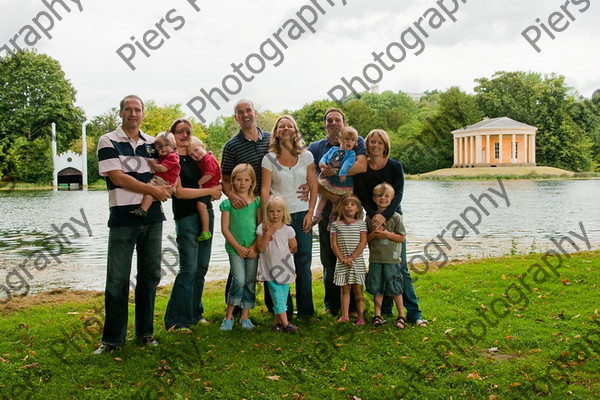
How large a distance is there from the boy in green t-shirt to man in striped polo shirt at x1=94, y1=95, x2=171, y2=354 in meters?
2.12

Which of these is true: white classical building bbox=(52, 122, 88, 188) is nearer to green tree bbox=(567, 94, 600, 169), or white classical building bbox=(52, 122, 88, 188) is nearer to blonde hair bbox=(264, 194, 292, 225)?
blonde hair bbox=(264, 194, 292, 225)

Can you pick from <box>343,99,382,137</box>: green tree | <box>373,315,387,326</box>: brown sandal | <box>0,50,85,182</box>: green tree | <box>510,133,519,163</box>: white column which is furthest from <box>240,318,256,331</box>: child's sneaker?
<box>510,133,519,163</box>: white column

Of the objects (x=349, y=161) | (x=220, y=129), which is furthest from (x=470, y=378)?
(x=220, y=129)

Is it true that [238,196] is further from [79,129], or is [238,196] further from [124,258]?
[79,129]

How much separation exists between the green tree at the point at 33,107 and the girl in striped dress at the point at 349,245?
4738 cm

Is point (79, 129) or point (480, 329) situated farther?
point (79, 129)

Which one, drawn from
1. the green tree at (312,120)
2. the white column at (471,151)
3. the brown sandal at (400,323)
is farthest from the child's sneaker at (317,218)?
the white column at (471,151)

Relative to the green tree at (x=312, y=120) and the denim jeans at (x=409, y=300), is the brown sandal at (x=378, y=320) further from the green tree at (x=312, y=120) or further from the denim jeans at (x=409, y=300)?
the green tree at (x=312, y=120)

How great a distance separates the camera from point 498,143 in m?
64.9

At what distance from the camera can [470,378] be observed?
412cm

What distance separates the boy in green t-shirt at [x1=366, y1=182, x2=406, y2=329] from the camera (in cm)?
549

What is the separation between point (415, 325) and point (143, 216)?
2.91m

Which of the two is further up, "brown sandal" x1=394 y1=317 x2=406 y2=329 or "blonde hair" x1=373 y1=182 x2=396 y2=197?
"blonde hair" x1=373 y1=182 x2=396 y2=197

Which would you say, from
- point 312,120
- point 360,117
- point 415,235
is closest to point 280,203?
point 415,235
